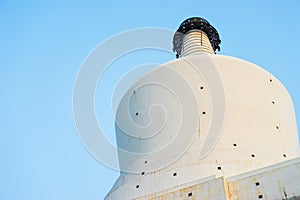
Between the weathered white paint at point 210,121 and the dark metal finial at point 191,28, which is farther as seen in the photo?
the dark metal finial at point 191,28

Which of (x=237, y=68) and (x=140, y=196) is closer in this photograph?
(x=140, y=196)

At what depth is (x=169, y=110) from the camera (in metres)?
13.6

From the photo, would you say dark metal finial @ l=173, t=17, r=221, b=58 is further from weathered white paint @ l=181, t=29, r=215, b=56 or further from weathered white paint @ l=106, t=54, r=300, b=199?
A: weathered white paint @ l=106, t=54, r=300, b=199

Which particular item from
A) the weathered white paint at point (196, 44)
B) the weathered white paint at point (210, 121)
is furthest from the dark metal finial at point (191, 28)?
the weathered white paint at point (210, 121)

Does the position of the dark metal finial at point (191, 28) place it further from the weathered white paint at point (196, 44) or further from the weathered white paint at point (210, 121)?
the weathered white paint at point (210, 121)

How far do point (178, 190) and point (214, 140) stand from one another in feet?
8.12

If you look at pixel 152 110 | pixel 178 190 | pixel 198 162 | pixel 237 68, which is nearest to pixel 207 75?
pixel 237 68

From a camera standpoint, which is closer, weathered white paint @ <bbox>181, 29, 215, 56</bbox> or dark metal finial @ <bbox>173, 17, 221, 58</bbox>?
weathered white paint @ <bbox>181, 29, 215, 56</bbox>

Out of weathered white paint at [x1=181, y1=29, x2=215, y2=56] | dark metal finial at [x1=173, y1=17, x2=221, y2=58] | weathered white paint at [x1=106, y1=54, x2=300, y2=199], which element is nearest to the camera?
weathered white paint at [x1=106, y1=54, x2=300, y2=199]

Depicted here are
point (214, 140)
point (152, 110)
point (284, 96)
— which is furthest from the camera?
point (284, 96)

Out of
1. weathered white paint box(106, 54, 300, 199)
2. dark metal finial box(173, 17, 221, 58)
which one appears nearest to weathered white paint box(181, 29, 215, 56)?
dark metal finial box(173, 17, 221, 58)

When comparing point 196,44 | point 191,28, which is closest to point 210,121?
point 196,44

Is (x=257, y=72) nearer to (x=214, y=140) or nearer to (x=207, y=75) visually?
(x=207, y=75)

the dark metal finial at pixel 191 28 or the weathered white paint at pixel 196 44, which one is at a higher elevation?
the dark metal finial at pixel 191 28
